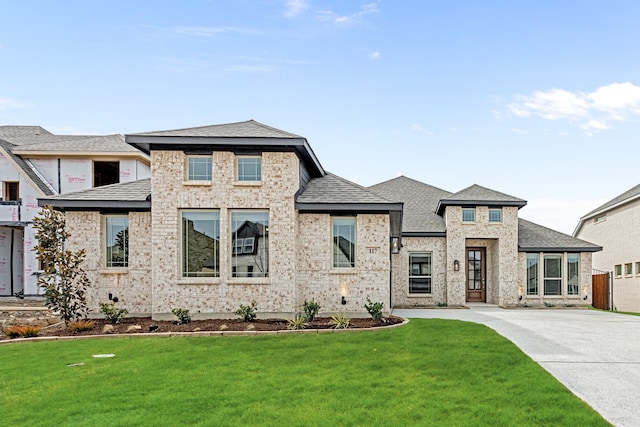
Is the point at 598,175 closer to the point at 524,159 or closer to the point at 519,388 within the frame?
the point at 524,159

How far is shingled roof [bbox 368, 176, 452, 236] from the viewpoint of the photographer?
22016 mm

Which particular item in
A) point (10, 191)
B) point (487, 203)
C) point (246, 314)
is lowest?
point (246, 314)

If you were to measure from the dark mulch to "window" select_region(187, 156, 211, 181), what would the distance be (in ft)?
13.8

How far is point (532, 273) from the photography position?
2177 centimetres

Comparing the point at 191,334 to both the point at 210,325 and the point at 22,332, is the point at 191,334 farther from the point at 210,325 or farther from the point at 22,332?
the point at 22,332

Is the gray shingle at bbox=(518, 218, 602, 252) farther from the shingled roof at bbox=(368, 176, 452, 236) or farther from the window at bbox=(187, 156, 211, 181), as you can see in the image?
the window at bbox=(187, 156, 211, 181)

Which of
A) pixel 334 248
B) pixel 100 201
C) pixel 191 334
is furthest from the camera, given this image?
pixel 334 248

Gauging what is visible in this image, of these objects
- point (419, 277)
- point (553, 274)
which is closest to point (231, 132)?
point (419, 277)

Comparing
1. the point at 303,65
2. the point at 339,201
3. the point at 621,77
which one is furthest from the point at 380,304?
the point at 621,77

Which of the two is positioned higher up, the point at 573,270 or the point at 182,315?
the point at 573,270

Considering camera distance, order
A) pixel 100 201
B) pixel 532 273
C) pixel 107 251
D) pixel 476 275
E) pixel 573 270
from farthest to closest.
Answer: pixel 476 275
pixel 573 270
pixel 532 273
pixel 107 251
pixel 100 201

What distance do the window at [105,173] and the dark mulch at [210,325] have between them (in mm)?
9881

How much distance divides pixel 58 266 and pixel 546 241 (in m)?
19.8

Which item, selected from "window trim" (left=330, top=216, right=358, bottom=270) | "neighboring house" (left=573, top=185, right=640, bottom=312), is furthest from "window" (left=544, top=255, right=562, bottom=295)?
"window trim" (left=330, top=216, right=358, bottom=270)
